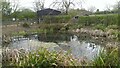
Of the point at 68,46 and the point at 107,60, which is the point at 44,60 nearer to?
the point at 107,60

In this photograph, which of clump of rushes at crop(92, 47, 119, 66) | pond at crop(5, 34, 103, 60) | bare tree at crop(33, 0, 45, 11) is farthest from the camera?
bare tree at crop(33, 0, 45, 11)

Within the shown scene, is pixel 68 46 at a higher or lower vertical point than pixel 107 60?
lower

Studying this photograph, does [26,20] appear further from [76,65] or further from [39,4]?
[76,65]

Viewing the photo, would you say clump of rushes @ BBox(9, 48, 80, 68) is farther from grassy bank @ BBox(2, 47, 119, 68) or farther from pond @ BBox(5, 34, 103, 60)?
pond @ BBox(5, 34, 103, 60)

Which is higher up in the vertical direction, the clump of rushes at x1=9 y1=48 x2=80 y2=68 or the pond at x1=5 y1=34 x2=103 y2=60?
the clump of rushes at x1=9 y1=48 x2=80 y2=68

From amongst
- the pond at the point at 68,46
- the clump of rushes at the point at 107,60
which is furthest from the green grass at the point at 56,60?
the pond at the point at 68,46

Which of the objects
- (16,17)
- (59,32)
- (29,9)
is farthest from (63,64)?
(29,9)

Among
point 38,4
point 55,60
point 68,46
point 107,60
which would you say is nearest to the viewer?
point 107,60

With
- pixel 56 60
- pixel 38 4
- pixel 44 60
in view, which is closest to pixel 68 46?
pixel 56 60

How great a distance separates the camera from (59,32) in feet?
51.1

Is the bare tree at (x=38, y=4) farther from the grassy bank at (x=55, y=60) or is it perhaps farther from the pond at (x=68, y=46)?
the grassy bank at (x=55, y=60)

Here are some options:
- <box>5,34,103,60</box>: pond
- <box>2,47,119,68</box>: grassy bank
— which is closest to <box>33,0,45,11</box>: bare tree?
<box>5,34,103,60</box>: pond

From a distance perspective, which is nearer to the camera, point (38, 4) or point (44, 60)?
point (44, 60)

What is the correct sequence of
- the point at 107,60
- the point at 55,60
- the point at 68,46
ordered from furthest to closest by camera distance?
1. the point at 68,46
2. the point at 55,60
3. the point at 107,60
